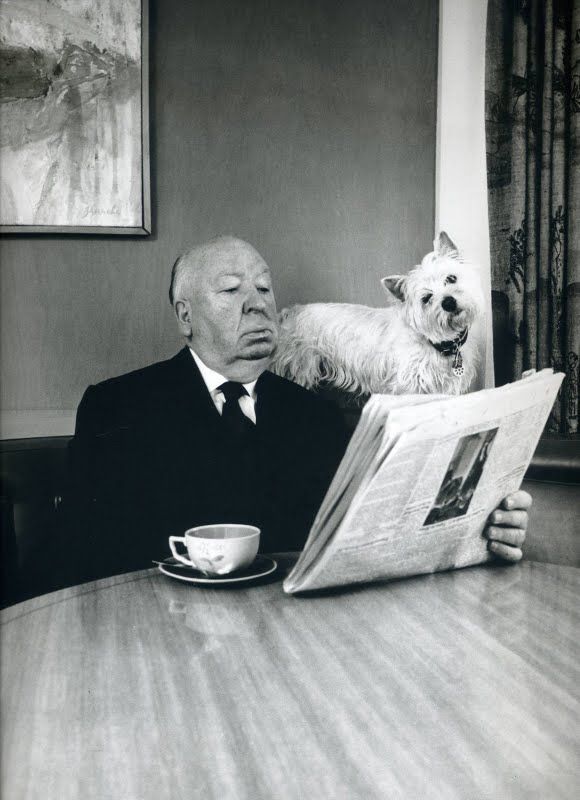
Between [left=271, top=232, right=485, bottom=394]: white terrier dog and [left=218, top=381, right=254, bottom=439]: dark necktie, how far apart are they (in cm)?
23

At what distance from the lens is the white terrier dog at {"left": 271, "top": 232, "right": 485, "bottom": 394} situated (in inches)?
66.8

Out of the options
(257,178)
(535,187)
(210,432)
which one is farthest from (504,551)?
(257,178)

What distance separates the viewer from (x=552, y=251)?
1907 millimetres

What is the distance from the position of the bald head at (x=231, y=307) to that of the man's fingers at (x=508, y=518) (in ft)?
2.58

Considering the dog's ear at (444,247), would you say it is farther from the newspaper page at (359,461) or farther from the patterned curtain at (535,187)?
the newspaper page at (359,461)

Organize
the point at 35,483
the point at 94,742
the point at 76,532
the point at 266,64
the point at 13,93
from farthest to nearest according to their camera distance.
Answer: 1. the point at 266,64
2. the point at 13,93
3. the point at 35,483
4. the point at 76,532
5. the point at 94,742

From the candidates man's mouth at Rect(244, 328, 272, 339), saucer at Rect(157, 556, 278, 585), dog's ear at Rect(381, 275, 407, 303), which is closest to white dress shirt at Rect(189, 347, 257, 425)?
man's mouth at Rect(244, 328, 272, 339)

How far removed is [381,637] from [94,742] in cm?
30

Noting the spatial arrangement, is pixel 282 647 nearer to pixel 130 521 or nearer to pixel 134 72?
pixel 130 521

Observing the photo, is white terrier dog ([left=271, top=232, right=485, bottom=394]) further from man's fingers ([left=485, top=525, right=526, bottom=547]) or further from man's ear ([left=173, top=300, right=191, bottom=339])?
man's fingers ([left=485, top=525, right=526, bottom=547])

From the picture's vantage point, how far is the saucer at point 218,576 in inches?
34.0

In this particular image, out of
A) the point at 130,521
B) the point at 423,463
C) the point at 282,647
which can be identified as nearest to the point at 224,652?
the point at 282,647

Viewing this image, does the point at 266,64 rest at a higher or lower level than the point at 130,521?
higher

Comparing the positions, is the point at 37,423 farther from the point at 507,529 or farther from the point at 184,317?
the point at 507,529
